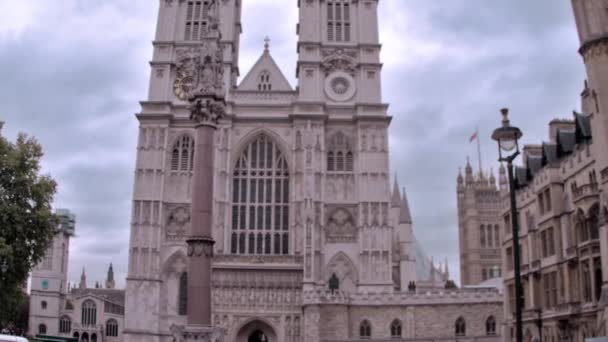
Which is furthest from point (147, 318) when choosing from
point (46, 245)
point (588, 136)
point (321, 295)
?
point (588, 136)

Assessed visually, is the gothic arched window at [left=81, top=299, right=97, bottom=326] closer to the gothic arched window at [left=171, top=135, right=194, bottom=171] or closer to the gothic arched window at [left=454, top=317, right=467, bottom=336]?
the gothic arched window at [left=171, top=135, right=194, bottom=171]

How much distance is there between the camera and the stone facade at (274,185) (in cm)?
4716

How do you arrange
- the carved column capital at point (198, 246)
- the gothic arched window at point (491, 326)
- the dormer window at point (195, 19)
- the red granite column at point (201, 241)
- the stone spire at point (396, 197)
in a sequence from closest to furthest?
the red granite column at point (201, 241) < the carved column capital at point (198, 246) < the gothic arched window at point (491, 326) < the dormer window at point (195, 19) < the stone spire at point (396, 197)

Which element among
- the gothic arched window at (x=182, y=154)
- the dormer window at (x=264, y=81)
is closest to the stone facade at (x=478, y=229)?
the dormer window at (x=264, y=81)

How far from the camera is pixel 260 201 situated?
169ft

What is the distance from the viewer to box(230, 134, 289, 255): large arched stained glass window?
5047cm

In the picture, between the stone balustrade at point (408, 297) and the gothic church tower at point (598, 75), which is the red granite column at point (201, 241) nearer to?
the gothic church tower at point (598, 75)

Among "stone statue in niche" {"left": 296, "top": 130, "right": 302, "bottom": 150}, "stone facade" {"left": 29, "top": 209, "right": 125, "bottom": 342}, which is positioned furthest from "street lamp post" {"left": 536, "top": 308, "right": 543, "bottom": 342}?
"stone facade" {"left": 29, "top": 209, "right": 125, "bottom": 342}

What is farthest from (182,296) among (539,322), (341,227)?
(539,322)

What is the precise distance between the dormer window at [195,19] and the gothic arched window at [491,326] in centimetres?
3056

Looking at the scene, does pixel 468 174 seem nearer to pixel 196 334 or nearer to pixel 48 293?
pixel 48 293

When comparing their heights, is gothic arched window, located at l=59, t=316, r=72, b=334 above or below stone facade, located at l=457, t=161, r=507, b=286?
below

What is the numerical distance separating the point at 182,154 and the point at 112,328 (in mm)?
41578

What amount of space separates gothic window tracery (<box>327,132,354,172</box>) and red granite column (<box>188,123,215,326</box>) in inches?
1214
